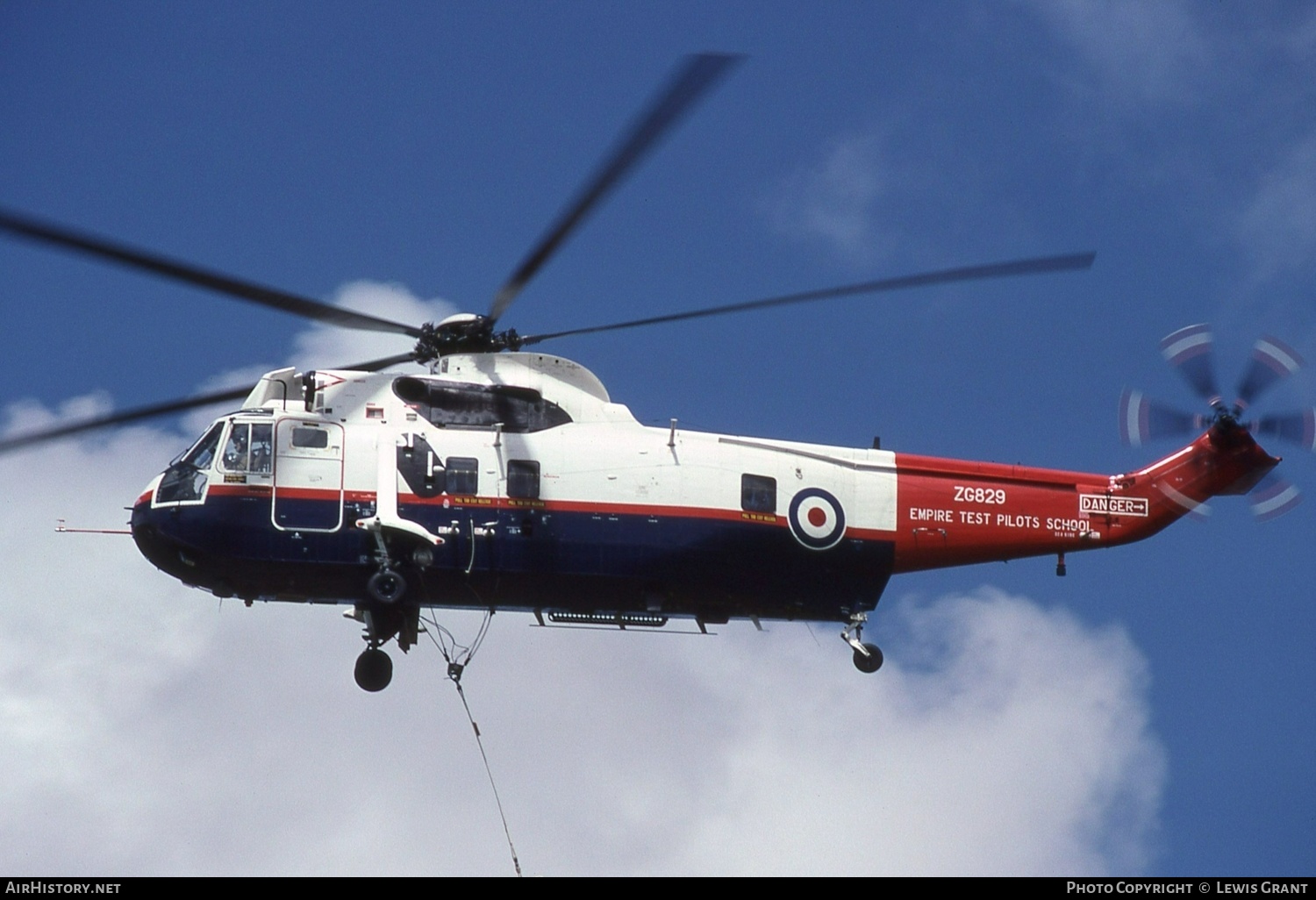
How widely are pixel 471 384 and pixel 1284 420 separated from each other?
1515 centimetres

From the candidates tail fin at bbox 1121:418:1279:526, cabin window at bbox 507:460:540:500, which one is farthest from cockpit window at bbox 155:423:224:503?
tail fin at bbox 1121:418:1279:526

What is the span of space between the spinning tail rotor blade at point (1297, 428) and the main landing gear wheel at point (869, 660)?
28.5ft

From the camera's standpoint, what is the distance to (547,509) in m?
32.2

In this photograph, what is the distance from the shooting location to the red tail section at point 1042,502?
3434 cm

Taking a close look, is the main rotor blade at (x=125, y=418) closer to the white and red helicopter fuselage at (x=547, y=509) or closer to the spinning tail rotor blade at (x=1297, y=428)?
the white and red helicopter fuselage at (x=547, y=509)

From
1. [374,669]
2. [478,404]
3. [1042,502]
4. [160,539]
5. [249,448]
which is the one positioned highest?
[478,404]

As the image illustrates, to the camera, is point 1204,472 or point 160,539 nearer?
point 160,539

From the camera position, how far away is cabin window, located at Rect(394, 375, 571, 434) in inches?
1281

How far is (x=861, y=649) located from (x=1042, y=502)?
4457mm

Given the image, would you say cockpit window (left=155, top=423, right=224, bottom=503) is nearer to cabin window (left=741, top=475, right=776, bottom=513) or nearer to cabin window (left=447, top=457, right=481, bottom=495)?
cabin window (left=447, top=457, right=481, bottom=495)

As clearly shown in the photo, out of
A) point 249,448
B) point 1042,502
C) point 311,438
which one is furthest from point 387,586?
point 1042,502

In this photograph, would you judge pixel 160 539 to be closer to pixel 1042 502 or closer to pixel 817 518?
pixel 817 518

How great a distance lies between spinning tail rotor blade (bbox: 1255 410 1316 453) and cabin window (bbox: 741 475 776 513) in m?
9.74
